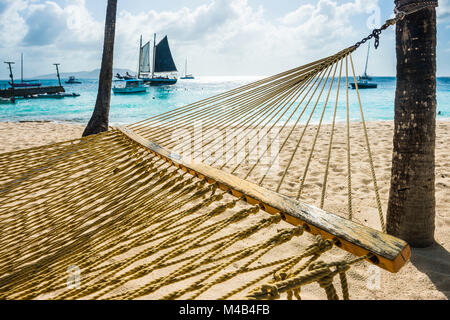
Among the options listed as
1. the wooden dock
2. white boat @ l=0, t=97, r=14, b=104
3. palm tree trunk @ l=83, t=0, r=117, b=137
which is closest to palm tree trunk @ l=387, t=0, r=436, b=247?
palm tree trunk @ l=83, t=0, r=117, b=137

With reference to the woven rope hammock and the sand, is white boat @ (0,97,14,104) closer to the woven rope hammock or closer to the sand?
the sand

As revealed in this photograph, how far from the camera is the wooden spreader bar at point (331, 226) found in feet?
2.43

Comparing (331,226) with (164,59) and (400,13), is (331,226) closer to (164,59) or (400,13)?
(400,13)

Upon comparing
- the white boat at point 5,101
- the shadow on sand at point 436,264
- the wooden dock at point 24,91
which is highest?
the wooden dock at point 24,91

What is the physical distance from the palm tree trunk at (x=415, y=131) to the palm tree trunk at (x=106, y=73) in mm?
4567

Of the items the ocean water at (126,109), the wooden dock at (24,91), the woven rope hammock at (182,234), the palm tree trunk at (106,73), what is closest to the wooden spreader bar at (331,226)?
the woven rope hammock at (182,234)

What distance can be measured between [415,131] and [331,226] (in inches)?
40.3

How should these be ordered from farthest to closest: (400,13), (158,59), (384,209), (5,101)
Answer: (158,59) → (5,101) → (384,209) → (400,13)

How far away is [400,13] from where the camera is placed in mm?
1461

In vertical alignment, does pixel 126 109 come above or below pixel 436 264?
above

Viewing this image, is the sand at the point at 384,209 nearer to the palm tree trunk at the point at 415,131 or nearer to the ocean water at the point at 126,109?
the palm tree trunk at the point at 415,131

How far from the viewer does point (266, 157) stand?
4.18m

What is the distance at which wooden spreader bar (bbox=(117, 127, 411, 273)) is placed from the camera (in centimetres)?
74

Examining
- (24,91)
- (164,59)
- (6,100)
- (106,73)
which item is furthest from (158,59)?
(106,73)
